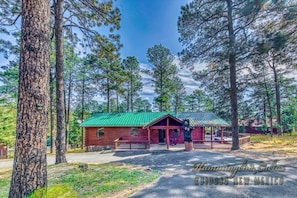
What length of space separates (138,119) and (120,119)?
1899 millimetres

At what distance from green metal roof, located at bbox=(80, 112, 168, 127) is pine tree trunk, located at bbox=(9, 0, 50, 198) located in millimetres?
14825

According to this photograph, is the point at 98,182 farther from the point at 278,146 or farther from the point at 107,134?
the point at 278,146

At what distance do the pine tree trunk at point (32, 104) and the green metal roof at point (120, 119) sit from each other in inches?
584

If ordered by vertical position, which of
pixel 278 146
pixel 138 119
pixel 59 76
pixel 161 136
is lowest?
pixel 278 146

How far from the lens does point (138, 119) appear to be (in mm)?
19109

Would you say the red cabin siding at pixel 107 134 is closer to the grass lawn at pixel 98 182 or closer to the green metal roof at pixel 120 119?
the green metal roof at pixel 120 119

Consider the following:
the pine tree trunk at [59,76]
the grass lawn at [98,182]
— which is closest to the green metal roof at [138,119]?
the pine tree trunk at [59,76]

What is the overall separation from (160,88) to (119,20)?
1799 centimetres

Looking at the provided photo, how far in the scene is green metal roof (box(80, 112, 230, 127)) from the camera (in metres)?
17.5

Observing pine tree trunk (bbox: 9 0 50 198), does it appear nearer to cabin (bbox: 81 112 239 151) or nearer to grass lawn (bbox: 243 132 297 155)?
grass lawn (bbox: 243 132 297 155)

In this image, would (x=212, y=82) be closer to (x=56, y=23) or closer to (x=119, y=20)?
(x=119, y=20)

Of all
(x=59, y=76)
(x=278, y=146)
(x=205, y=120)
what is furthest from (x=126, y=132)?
(x=278, y=146)

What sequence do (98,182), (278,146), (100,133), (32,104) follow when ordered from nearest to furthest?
(32,104)
(98,182)
(278,146)
(100,133)

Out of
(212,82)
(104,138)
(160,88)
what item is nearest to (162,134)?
(104,138)
